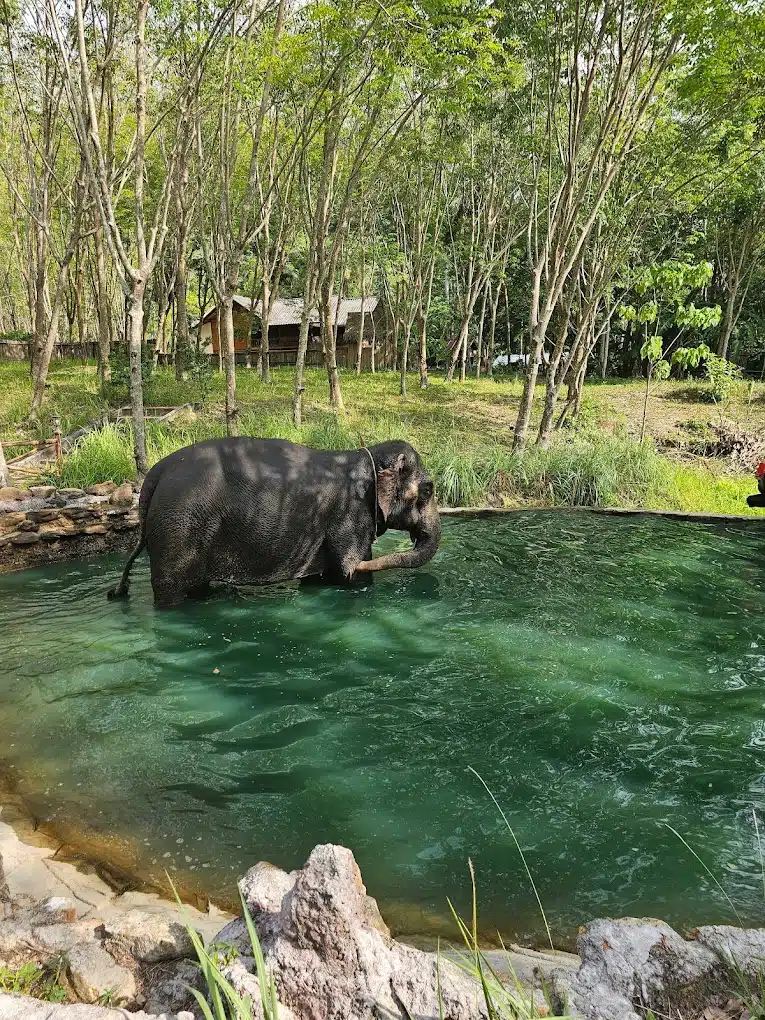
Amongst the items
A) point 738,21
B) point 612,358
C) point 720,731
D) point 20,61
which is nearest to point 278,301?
point 612,358

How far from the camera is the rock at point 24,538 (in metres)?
8.58

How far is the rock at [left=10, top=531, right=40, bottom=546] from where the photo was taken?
28.2 ft

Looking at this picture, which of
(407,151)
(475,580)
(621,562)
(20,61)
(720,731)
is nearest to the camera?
(720,731)

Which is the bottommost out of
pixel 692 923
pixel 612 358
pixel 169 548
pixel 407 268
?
pixel 692 923

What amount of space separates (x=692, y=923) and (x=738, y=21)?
12.9 metres

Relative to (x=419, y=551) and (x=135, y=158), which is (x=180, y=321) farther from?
(x=419, y=551)

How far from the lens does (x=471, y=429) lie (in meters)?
20.0

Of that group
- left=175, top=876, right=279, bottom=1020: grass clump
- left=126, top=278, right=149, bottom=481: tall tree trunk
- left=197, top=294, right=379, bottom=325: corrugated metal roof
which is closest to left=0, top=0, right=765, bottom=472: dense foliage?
left=126, top=278, right=149, bottom=481: tall tree trunk

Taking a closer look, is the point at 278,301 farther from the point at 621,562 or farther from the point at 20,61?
the point at 621,562

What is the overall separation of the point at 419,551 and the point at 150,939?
201 inches

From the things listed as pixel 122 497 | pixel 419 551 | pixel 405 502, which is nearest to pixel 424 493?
pixel 405 502

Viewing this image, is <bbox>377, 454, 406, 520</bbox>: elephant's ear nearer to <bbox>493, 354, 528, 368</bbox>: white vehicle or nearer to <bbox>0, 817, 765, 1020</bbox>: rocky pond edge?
<bbox>0, 817, 765, 1020</bbox>: rocky pond edge

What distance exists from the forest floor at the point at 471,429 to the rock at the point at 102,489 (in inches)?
21.5

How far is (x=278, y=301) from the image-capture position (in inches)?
1492
